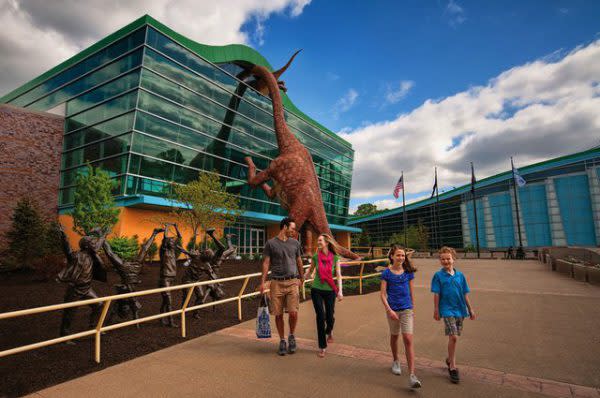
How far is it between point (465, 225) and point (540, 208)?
405 inches

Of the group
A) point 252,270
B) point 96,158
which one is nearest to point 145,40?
point 96,158

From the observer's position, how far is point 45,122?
22.5 meters

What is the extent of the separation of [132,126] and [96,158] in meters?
4.02

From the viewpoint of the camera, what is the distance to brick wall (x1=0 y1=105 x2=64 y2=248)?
20234mm

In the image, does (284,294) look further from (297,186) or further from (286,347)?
(297,186)

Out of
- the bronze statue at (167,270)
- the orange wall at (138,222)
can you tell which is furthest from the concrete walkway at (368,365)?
the orange wall at (138,222)

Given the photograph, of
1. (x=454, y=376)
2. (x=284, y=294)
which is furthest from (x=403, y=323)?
(x=284, y=294)

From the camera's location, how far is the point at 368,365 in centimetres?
386

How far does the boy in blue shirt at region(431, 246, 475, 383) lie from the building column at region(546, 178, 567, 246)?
4491 centimetres

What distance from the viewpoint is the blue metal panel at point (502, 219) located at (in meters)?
42.2

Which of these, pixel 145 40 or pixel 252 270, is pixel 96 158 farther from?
pixel 252 270

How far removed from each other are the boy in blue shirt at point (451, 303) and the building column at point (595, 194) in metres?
45.1

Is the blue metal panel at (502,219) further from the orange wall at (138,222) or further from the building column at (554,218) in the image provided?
the orange wall at (138,222)

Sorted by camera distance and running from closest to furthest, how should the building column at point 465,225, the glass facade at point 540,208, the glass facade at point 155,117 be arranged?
the glass facade at point 155,117, the glass facade at point 540,208, the building column at point 465,225
